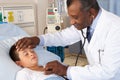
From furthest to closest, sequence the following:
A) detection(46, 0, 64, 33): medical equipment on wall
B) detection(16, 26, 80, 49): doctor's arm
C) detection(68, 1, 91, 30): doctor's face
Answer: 1. detection(46, 0, 64, 33): medical equipment on wall
2. detection(16, 26, 80, 49): doctor's arm
3. detection(68, 1, 91, 30): doctor's face

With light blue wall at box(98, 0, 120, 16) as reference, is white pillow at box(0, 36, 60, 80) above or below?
below

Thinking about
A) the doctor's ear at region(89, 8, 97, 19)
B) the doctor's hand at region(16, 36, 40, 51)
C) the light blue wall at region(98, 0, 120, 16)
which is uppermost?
the doctor's ear at region(89, 8, 97, 19)

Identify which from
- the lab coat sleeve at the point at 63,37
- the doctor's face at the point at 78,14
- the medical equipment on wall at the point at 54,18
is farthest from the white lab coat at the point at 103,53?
the medical equipment on wall at the point at 54,18

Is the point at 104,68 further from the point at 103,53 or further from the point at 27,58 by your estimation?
the point at 27,58

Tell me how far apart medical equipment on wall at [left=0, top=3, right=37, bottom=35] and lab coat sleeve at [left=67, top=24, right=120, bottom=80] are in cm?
172

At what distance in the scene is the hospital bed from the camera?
163 cm

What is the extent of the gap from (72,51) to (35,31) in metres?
1.36

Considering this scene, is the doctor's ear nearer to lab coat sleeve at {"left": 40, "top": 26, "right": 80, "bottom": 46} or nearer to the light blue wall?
lab coat sleeve at {"left": 40, "top": 26, "right": 80, "bottom": 46}

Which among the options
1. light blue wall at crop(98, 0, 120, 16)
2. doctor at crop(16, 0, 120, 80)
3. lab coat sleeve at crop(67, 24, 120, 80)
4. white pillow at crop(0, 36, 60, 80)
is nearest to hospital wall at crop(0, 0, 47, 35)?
light blue wall at crop(98, 0, 120, 16)

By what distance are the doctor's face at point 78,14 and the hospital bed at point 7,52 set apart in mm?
595

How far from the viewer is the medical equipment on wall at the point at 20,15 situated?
292cm

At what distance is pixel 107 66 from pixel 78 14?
1.22ft

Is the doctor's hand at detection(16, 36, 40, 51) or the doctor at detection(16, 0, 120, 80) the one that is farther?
the doctor's hand at detection(16, 36, 40, 51)

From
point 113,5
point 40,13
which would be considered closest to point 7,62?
point 40,13
